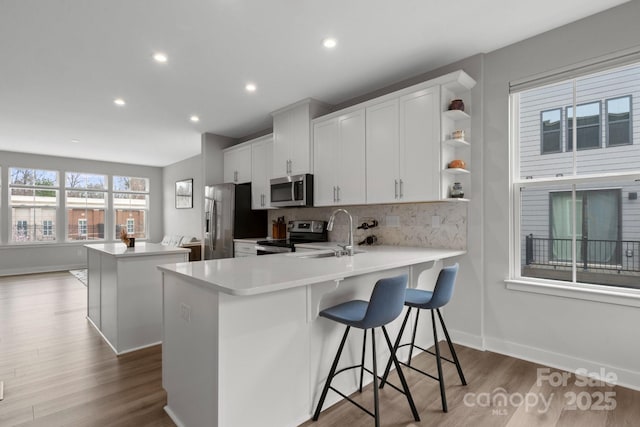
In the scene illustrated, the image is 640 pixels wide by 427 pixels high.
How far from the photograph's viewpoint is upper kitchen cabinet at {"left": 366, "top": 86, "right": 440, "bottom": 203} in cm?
282

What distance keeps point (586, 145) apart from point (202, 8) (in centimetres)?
303

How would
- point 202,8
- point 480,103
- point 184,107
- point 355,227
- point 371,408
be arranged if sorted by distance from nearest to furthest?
point 371,408
point 202,8
point 480,103
point 355,227
point 184,107

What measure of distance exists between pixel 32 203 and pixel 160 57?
21.6ft

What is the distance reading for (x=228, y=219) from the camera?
479 cm

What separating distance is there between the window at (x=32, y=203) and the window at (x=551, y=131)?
920 centimetres

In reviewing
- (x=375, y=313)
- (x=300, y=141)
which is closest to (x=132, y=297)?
(x=375, y=313)

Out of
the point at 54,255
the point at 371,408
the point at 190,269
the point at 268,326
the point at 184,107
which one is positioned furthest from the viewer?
the point at 54,255

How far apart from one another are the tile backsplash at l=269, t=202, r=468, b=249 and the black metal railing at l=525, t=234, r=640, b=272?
1.84 ft

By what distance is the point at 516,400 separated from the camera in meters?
2.07

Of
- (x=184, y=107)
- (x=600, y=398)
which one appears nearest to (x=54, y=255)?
(x=184, y=107)

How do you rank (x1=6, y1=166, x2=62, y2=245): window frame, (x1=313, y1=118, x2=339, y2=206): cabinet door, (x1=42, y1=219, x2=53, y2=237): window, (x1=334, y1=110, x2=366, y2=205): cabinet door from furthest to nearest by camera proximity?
(x1=42, y1=219, x2=53, y2=237): window < (x1=6, y1=166, x2=62, y2=245): window frame < (x1=313, y1=118, x2=339, y2=206): cabinet door < (x1=334, y1=110, x2=366, y2=205): cabinet door

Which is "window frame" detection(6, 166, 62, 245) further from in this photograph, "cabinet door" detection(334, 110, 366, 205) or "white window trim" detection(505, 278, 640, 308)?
"white window trim" detection(505, 278, 640, 308)

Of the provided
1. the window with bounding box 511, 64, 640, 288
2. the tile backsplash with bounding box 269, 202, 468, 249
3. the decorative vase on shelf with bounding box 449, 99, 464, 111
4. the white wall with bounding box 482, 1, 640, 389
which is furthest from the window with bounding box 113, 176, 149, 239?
the window with bounding box 511, 64, 640, 288

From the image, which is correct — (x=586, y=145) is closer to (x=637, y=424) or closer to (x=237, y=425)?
(x=637, y=424)
